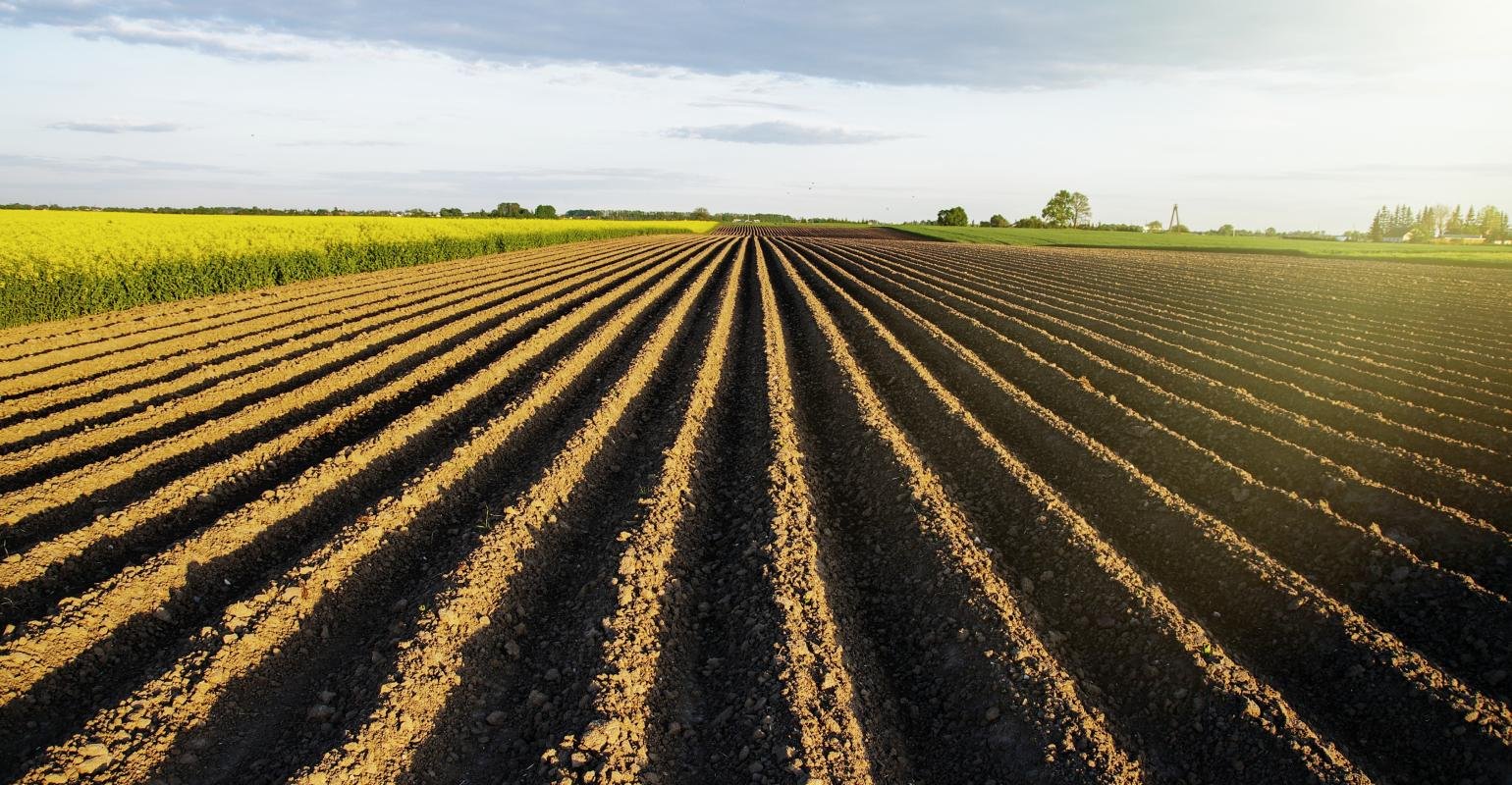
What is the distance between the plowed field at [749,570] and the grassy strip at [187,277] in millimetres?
4881

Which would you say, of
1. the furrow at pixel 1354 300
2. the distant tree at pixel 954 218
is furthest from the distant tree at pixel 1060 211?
the furrow at pixel 1354 300

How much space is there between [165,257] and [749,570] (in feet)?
66.5

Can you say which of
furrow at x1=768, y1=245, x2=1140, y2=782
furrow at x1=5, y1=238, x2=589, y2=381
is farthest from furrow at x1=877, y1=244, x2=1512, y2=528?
furrow at x1=5, y1=238, x2=589, y2=381

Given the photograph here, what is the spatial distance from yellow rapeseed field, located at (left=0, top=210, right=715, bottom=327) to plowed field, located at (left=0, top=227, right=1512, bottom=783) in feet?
16.4

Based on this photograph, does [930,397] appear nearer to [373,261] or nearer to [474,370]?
[474,370]

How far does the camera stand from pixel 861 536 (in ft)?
21.0

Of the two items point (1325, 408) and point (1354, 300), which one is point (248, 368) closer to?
point (1325, 408)

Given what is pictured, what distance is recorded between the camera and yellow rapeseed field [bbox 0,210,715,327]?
50.3 feet

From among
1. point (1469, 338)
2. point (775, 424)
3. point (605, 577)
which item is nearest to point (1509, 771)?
point (605, 577)

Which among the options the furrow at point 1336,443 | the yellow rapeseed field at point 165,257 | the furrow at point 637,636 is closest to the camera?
the furrow at point 637,636

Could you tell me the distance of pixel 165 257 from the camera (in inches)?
731

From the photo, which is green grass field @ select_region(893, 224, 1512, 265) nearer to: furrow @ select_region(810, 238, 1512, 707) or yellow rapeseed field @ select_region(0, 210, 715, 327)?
furrow @ select_region(810, 238, 1512, 707)

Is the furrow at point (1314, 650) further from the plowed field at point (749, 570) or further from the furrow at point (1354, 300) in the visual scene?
the furrow at point (1354, 300)

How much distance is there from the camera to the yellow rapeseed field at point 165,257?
15336mm
